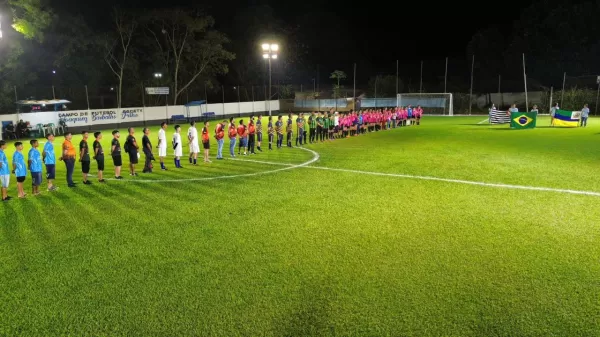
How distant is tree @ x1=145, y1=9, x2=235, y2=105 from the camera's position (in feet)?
161

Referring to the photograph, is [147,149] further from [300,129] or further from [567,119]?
[567,119]

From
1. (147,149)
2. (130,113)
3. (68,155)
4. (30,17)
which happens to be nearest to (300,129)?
(147,149)

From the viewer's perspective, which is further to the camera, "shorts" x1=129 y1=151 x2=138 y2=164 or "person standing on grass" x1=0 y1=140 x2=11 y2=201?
"shorts" x1=129 y1=151 x2=138 y2=164

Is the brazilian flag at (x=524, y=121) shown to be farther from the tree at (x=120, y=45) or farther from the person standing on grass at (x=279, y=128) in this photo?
the tree at (x=120, y=45)

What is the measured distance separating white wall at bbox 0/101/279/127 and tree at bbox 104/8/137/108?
7515 mm

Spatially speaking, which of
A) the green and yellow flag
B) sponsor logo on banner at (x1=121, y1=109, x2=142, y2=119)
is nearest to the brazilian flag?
the green and yellow flag

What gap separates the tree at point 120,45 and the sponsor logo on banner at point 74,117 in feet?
38.5

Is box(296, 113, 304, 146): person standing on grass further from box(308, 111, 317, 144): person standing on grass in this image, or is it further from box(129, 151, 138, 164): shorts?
box(129, 151, 138, 164): shorts

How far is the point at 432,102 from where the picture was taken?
48281 millimetres

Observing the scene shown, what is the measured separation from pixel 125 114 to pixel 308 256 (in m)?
33.7

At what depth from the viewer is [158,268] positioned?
6.73m

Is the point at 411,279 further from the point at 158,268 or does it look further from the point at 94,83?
the point at 94,83

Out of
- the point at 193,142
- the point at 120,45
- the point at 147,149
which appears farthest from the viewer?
the point at 120,45

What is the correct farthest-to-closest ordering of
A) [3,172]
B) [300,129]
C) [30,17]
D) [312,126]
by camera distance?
[30,17] < [312,126] < [300,129] < [3,172]
